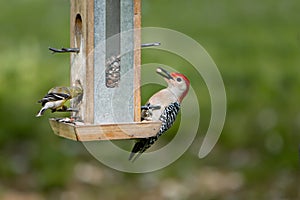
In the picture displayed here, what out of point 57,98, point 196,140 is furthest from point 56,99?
point 196,140

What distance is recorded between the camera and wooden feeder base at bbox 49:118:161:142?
3.84m

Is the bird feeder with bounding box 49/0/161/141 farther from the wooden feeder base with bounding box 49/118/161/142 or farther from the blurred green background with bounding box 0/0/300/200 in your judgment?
the blurred green background with bounding box 0/0/300/200

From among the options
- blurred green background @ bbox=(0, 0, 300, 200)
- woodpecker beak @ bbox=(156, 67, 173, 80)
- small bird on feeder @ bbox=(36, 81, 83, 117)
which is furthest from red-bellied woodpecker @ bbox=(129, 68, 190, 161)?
blurred green background @ bbox=(0, 0, 300, 200)

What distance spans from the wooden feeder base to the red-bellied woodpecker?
0.06m

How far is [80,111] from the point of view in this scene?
4.14m

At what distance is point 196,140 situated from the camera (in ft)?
27.2

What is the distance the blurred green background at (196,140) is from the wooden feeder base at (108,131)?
3.37m

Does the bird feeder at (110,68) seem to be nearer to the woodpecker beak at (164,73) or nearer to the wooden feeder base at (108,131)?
the wooden feeder base at (108,131)

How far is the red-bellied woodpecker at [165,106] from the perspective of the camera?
13.5ft

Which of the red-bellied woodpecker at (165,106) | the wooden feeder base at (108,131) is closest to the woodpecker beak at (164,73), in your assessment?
the red-bellied woodpecker at (165,106)

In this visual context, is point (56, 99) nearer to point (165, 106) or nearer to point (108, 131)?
point (108, 131)

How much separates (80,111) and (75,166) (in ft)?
12.2

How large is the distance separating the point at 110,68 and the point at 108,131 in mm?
355

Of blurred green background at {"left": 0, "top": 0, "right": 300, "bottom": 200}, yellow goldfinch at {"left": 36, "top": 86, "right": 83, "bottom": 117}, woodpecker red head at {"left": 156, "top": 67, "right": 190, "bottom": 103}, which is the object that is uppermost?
woodpecker red head at {"left": 156, "top": 67, "right": 190, "bottom": 103}
